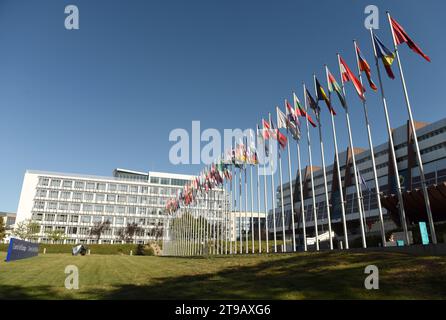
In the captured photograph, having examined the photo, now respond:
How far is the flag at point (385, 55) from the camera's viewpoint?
72.3 feet

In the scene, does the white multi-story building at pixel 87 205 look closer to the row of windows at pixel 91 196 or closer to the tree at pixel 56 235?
the row of windows at pixel 91 196

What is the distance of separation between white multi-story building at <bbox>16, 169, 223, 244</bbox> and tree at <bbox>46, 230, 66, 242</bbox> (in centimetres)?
305

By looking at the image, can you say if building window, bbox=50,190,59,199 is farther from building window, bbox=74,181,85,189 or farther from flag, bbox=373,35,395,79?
flag, bbox=373,35,395,79

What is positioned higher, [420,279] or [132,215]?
[132,215]

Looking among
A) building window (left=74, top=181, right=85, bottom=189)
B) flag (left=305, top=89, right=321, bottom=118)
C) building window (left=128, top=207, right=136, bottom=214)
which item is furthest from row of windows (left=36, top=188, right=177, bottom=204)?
flag (left=305, top=89, right=321, bottom=118)

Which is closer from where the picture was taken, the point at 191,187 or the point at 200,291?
the point at 200,291

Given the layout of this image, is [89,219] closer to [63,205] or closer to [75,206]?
[75,206]

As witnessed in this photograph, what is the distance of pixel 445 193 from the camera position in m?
25.8

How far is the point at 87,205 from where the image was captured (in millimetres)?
123938

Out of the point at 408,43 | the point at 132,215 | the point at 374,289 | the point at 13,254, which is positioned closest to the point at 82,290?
the point at 374,289

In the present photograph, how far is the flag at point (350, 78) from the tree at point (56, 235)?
9736 cm

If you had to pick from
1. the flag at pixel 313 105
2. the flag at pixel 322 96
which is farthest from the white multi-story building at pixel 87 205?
the flag at pixel 322 96
